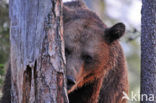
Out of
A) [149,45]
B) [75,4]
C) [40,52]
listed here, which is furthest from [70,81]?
[75,4]

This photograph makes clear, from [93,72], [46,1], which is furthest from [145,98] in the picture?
[46,1]

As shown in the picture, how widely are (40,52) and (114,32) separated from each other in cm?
178

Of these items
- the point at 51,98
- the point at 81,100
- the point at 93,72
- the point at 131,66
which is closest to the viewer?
the point at 51,98

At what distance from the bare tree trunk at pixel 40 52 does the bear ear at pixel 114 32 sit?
157 centimetres

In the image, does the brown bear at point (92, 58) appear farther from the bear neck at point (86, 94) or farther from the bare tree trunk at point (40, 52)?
the bare tree trunk at point (40, 52)

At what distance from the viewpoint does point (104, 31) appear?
182 inches

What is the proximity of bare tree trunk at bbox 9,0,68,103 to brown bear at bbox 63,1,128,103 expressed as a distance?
536 mm

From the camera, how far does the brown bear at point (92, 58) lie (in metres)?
4.07

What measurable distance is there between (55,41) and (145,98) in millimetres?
2049

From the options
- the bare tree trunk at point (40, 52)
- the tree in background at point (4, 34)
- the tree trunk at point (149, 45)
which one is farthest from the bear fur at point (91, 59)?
the tree in background at point (4, 34)

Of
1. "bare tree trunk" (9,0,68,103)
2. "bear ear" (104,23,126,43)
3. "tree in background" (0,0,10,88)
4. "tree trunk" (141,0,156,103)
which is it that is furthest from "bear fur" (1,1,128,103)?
"tree in background" (0,0,10,88)

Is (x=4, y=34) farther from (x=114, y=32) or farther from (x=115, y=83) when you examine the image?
(x=114, y=32)

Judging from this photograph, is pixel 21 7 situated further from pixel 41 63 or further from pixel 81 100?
pixel 81 100

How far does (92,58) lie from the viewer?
4328mm
